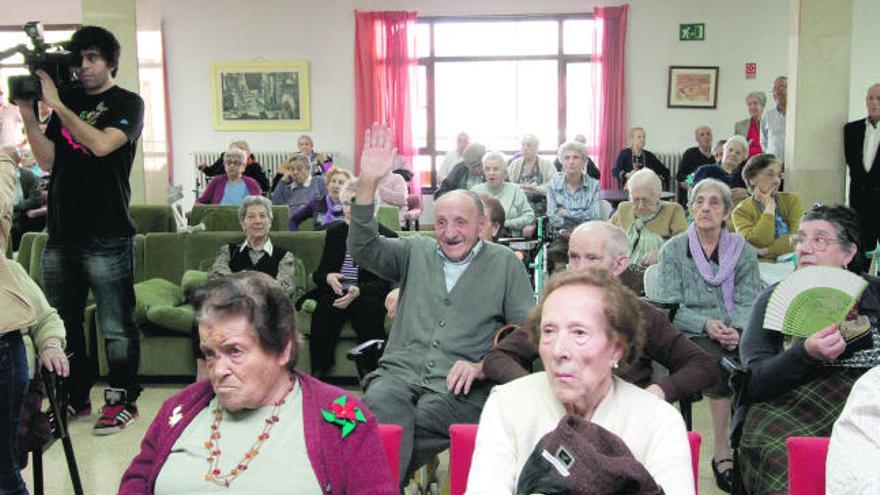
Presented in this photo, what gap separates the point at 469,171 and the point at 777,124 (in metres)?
2.73

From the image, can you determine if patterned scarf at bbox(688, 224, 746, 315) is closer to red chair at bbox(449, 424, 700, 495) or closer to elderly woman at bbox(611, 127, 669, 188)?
red chair at bbox(449, 424, 700, 495)

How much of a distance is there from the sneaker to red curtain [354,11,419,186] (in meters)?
7.62

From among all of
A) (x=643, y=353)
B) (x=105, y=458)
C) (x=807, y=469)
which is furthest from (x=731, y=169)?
(x=807, y=469)

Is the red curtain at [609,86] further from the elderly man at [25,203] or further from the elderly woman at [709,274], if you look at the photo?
the elderly woman at [709,274]

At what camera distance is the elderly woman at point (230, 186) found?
7.38m

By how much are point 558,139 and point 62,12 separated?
6.52 metres

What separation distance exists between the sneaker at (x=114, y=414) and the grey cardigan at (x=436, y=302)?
1.75 metres

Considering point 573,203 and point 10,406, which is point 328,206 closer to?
point 573,203

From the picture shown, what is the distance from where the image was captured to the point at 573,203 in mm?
6723

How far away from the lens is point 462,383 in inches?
117

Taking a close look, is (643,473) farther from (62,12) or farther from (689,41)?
(62,12)

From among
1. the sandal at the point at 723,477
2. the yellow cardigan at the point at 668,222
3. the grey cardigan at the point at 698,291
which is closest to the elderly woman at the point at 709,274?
the grey cardigan at the point at 698,291

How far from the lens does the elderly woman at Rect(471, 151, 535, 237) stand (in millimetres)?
6707

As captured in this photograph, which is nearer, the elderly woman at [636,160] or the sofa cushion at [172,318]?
the sofa cushion at [172,318]
